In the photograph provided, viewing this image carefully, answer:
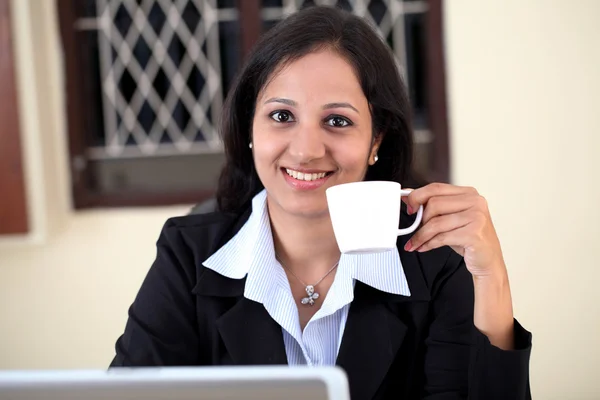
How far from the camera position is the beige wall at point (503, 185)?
2.92 metres

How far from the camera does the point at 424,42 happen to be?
304cm

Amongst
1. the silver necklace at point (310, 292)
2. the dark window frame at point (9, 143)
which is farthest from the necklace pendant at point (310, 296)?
the dark window frame at point (9, 143)

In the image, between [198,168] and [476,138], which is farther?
[198,168]

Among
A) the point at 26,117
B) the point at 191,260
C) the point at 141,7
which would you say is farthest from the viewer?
the point at 141,7

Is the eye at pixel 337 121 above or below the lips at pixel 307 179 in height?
above

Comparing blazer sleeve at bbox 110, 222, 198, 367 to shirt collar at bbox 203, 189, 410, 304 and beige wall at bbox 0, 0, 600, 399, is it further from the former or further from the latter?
beige wall at bbox 0, 0, 600, 399

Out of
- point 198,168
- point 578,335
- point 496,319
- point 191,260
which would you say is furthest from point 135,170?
point 496,319

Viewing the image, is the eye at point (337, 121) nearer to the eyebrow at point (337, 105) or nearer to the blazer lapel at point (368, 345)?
the eyebrow at point (337, 105)

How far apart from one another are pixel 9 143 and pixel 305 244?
69.8 inches

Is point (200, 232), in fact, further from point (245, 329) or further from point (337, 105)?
point (337, 105)

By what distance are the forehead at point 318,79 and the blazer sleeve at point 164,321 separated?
39 centimetres

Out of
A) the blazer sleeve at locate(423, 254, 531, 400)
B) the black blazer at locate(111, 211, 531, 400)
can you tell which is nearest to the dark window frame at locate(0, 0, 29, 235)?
the black blazer at locate(111, 211, 531, 400)

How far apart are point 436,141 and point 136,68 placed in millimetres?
1316

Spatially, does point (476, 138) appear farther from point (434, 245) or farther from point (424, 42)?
point (434, 245)
